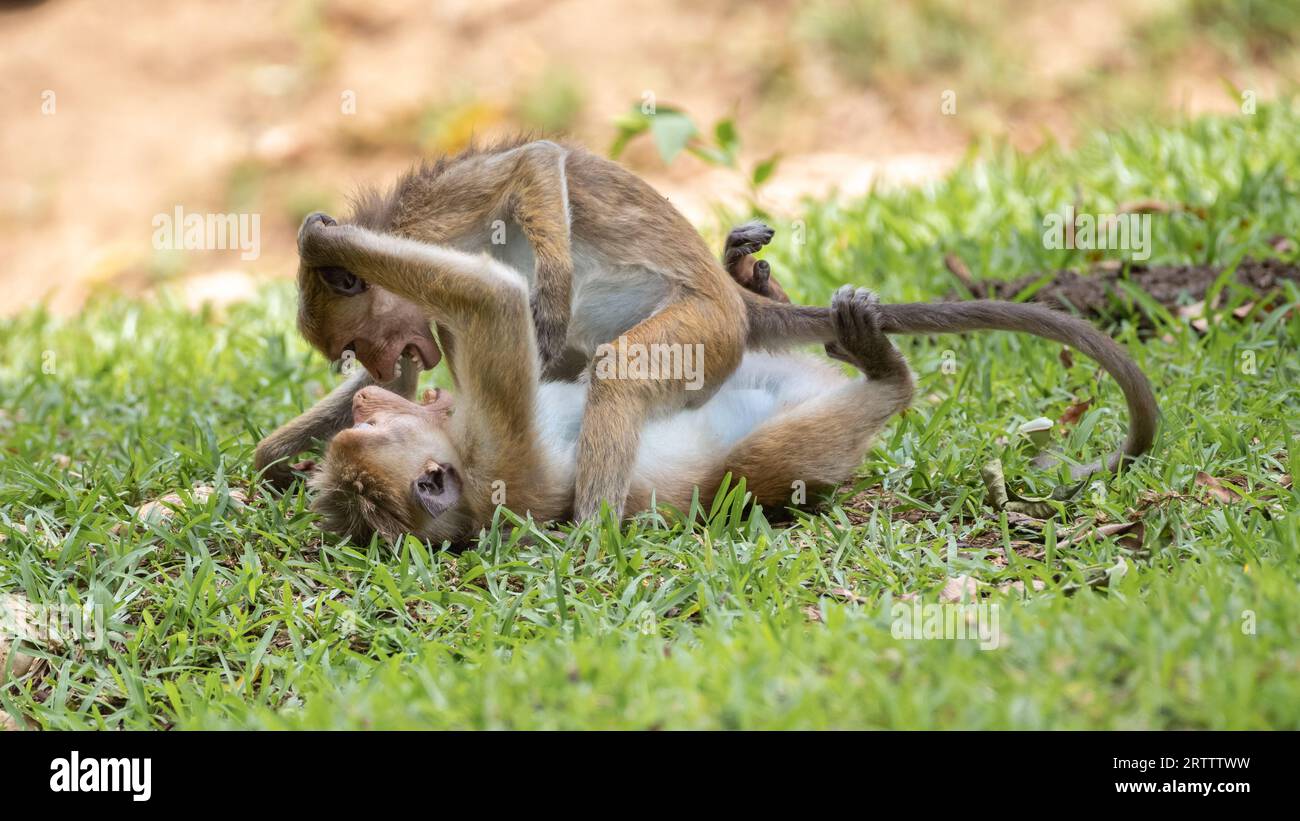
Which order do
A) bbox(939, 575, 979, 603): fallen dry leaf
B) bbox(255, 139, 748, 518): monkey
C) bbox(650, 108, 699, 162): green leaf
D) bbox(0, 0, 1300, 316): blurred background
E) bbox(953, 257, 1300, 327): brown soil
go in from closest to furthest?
bbox(939, 575, 979, 603): fallen dry leaf < bbox(255, 139, 748, 518): monkey < bbox(953, 257, 1300, 327): brown soil < bbox(650, 108, 699, 162): green leaf < bbox(0, 0, 1300, 316): blurred background

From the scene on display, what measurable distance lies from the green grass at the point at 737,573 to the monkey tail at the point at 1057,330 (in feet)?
0.44

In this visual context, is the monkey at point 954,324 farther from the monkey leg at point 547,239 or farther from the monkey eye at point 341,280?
the monkey eye at point 341,280

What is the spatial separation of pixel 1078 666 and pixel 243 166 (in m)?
11.9

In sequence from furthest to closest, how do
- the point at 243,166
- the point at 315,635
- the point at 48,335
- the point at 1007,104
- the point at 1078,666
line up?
the point at 243,166 < the point at 1007,104 < the point at 48,335 < the point at 315,635 < the point at 1078,666

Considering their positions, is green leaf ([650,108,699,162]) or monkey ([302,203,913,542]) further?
green leaf ([650,108,699,162])

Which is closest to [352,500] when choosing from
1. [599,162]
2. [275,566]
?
[275,566]

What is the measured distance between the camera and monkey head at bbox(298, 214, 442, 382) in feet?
15.4

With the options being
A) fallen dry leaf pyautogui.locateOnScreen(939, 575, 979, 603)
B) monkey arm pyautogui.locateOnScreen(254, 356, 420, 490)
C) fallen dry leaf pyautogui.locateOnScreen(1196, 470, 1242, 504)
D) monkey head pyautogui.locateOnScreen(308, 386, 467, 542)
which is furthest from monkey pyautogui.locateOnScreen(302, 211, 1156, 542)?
fallen dry leaf pyautogui.locateOnScreen(939, 575, 979, 603)

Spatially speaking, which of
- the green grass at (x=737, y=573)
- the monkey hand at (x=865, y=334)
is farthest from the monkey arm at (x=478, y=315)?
the monkey hand at (x=865, y=334)

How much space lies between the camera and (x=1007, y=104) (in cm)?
Answer: 1147

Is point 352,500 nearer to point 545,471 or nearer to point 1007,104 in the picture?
point 545,471

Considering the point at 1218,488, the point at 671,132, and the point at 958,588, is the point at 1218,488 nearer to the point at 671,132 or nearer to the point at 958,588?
the point at 958,588

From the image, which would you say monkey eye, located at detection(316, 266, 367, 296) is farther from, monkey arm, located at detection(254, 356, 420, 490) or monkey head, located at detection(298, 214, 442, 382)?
monkey arm, located at detection(254, 356, 420, 490)

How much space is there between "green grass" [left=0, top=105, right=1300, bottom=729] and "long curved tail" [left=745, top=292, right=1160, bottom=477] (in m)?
0.16
